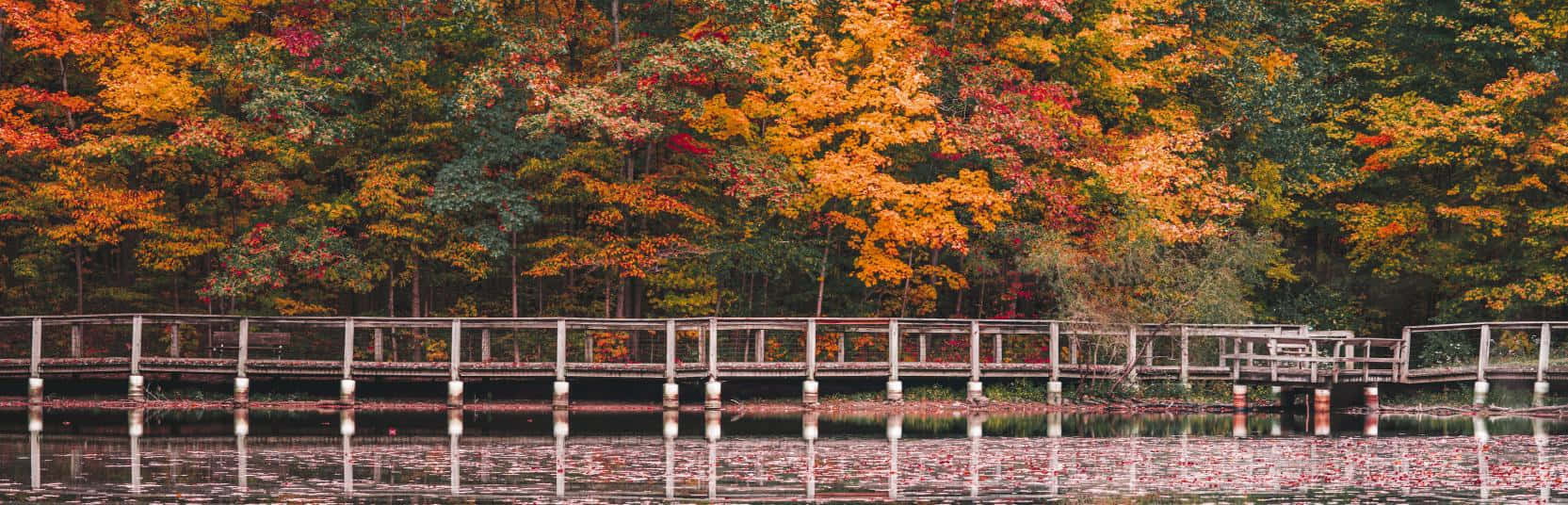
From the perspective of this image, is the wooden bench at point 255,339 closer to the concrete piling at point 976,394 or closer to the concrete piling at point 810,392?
the concrete piling at point 810,392

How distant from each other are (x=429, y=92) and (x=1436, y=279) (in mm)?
22638

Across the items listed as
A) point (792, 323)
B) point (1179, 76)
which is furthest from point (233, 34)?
point (1179, 76)

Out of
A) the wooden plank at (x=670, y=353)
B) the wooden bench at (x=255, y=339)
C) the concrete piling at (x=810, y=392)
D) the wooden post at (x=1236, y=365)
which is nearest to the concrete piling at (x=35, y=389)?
the wooden bench at (x=255, y=339)

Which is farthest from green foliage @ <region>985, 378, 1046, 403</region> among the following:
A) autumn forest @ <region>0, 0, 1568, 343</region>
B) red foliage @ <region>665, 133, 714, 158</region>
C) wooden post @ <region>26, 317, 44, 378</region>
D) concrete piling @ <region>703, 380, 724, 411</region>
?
wooden post @ <region>26, 317, 44, 378</region>

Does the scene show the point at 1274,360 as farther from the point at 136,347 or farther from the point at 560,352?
the point at 136,347

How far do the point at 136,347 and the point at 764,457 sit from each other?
15625 mm

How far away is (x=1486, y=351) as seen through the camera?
3166cm

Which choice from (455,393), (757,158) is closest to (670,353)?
(455,393)

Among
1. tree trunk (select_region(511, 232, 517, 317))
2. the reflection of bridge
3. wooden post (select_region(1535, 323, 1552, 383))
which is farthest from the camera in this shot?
tree trunk (select_region(511, 232, 517, 317))

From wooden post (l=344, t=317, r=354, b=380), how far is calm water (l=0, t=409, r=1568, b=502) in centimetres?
168

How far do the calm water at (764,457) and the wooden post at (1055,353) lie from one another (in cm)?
200

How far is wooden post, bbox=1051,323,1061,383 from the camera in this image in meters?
32.5

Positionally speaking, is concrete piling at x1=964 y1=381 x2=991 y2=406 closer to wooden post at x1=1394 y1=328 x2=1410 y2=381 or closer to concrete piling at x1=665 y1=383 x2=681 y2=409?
concrete piling at x1=665 y1=383 x2=681 y2=409

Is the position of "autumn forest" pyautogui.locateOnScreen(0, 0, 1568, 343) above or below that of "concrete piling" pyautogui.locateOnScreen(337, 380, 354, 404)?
above
